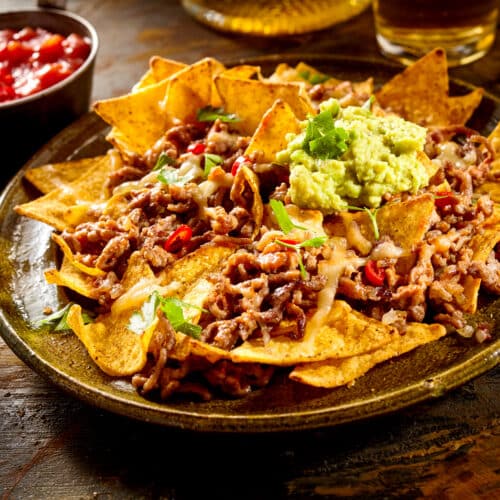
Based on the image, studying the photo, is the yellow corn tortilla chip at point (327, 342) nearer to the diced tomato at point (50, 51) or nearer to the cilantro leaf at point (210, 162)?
the cilantro leaf at point (210, 162)

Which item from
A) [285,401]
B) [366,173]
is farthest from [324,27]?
[285,401]

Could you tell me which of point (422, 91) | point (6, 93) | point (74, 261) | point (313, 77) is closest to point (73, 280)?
point (74, 261)

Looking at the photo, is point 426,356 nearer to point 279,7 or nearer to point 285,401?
point 285,401

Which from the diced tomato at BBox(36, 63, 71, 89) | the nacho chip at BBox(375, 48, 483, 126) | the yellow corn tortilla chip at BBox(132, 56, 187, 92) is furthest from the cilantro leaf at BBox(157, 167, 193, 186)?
the diced tomato at BBox(36, 63, 71, 89)

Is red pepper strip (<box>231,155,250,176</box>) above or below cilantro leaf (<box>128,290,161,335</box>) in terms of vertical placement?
above

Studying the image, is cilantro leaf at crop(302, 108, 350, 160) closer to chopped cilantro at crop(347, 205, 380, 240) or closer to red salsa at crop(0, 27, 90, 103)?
chopped cilantro at crop(347, 205, 380, 240)
